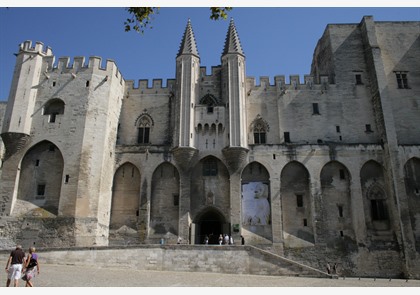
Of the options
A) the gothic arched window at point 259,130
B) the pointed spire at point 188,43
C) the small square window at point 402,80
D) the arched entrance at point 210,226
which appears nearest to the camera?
the arched entrance at point 210,226

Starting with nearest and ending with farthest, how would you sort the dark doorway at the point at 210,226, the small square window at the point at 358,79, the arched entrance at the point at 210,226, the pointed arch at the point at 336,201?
the pointed arch at the point at 336,201 < the arched entrance at the point at 210,226 < the dark doorway at the point at 210,226 < the small square window at the point at 358,79

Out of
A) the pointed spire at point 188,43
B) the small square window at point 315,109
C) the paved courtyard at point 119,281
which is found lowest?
the paved courtyard at point 119,281

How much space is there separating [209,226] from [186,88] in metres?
10.1

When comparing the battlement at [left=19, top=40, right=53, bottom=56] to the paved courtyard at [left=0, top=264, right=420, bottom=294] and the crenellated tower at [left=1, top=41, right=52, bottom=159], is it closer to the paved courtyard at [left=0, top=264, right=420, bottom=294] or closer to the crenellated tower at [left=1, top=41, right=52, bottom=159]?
the crenellated tower at [left=1, top=41, right=52, bottom=159]

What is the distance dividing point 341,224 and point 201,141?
36.3ft

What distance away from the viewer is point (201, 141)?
90.6ft

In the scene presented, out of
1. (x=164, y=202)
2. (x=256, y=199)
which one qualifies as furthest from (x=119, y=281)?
(x=256, y=199)

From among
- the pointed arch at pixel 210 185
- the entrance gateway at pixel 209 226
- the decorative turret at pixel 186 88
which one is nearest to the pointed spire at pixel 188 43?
the decorative turret at pixel 186 88

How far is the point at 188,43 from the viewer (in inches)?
1180

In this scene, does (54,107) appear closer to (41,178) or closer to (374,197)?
(41,178)

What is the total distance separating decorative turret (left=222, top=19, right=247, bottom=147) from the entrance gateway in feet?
16.5

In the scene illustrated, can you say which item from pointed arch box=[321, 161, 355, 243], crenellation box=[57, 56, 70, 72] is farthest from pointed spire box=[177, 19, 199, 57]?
pointed arch box=[321, 161, 355, 243]

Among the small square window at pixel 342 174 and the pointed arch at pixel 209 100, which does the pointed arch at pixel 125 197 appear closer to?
the pointed arch at pixel 209 100

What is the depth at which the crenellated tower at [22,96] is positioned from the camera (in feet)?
82.9
